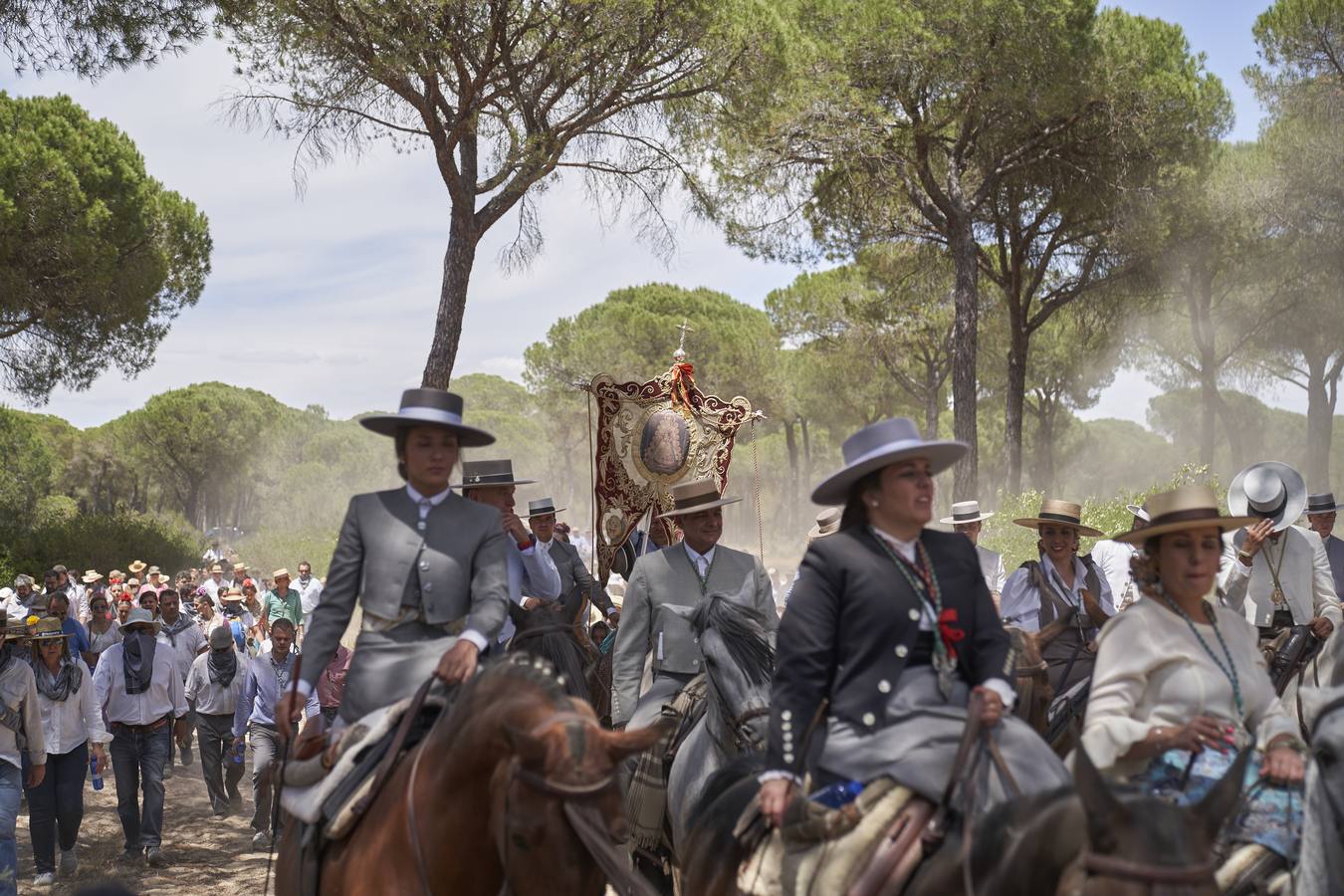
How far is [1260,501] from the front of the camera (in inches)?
313

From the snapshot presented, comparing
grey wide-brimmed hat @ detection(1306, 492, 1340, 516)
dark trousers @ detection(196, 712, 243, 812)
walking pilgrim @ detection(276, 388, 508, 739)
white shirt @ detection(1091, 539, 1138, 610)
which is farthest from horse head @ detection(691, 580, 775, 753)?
dark trousers @ detection(196, 712, 243, 812)

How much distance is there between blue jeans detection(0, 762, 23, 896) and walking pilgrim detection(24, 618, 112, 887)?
1.54 meters

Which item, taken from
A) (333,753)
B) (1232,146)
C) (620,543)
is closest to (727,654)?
(333,753)

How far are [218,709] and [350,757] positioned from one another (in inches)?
344

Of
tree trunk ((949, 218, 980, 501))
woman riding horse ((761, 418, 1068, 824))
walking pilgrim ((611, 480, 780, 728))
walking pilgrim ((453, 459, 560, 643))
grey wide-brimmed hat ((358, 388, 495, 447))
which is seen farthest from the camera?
tree trunk ((949, 218, 980, 501))

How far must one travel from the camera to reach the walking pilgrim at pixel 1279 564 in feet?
26.0

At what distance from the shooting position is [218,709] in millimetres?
→ 12398

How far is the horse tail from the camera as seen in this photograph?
4.37m

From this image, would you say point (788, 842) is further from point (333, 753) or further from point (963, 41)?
point (963, 41)

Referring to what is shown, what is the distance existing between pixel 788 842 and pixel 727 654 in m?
1.87

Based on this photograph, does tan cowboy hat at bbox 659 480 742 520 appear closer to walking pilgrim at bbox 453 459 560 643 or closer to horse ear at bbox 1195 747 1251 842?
walking pilgrim at bbox 453 459 560 643

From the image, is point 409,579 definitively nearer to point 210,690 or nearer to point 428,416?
point 428,416

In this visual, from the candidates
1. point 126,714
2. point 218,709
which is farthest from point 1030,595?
point 218,709

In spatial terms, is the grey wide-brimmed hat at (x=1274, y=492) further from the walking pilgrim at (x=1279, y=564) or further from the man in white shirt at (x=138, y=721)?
the man in white shirt at (x=138, y=721)
